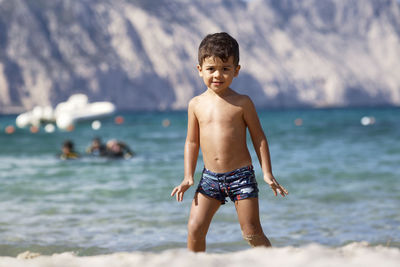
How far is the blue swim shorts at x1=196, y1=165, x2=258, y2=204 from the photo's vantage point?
3.51m

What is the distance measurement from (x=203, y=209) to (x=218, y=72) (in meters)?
0.85

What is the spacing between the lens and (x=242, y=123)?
3.60 metres

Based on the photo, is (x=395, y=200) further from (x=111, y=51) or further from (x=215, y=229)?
(x=111, y=51)

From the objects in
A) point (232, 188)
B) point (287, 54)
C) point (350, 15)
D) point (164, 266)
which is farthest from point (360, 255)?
point (350, 15)

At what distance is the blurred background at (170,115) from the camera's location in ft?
20.6

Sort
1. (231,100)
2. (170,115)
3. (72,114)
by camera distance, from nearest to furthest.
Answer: (231,100) < (72,114) < (170,115)

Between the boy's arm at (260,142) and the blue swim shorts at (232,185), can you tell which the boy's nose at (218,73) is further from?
the blue swim shorts at (232,185)

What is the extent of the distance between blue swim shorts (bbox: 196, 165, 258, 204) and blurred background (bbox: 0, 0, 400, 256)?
1680mm

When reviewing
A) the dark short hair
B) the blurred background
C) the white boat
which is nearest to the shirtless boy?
the dark short hair

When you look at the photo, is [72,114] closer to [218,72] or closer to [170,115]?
[170,115]

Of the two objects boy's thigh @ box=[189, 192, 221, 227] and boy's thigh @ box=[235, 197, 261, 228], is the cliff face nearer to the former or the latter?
boy's thigh @ box=[189, 192, 221, 227]

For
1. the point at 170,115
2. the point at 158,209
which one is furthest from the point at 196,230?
the point at 170,115

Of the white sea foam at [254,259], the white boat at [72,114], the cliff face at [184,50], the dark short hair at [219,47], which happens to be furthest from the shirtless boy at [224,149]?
the cliff face at [184,50]

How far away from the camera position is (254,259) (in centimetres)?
253
